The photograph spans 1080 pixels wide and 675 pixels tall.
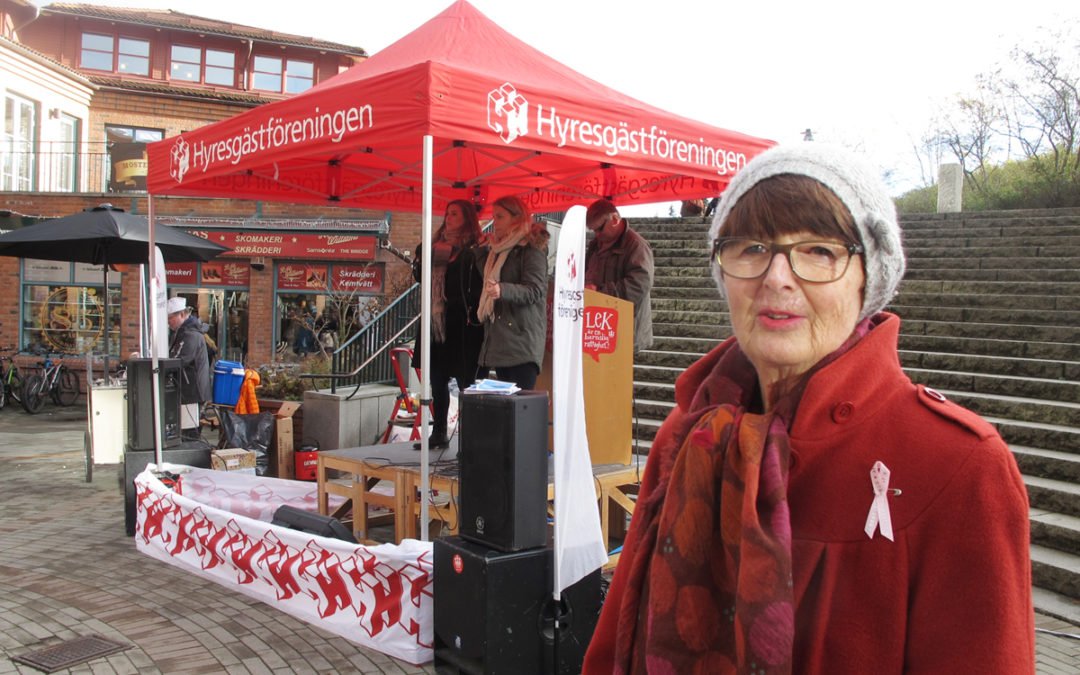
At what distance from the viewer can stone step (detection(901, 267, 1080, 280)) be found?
30.3 feet

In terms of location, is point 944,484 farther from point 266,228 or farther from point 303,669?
point 266,228

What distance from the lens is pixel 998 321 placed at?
345 inches

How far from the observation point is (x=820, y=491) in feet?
3.96

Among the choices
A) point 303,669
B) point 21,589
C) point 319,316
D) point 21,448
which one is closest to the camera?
point 303,669

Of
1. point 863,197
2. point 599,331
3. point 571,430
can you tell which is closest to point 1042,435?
point 599,331

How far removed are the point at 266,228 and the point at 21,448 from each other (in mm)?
8294

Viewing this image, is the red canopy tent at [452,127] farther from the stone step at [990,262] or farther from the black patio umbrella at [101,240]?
the stone step at [990,262]

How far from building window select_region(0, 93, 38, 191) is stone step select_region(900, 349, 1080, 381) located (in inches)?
813

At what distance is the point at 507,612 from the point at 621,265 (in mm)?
2836

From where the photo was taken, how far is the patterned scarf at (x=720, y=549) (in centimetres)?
115

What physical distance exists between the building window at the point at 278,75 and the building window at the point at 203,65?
2.34 feet

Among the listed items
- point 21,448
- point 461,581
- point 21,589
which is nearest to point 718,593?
point 461,581

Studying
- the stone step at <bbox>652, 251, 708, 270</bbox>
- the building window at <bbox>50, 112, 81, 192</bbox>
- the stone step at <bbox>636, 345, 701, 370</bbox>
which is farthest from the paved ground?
the building window at <bbox>50, 112, 81, 192</bbox>

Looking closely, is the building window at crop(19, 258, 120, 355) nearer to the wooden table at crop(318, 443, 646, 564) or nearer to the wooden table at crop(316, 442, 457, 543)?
the wooden table at crop(316, 442, 457, 543)
